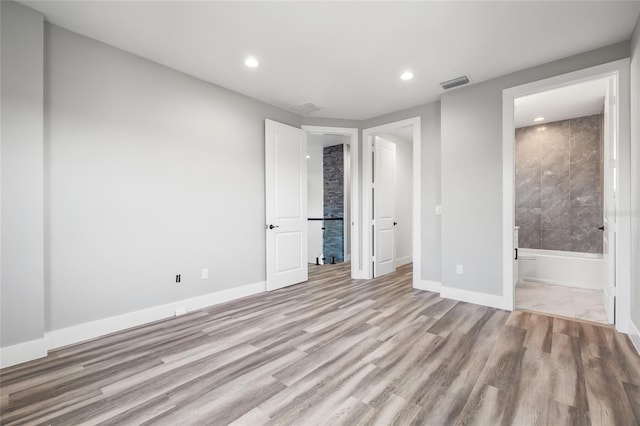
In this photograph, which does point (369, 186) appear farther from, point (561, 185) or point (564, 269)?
point (561, 185)

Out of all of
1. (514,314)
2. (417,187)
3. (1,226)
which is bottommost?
(514,314)

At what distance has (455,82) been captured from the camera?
3.32 metres

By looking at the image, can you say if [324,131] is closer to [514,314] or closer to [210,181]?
[210,181]

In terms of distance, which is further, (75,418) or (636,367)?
(636,367)

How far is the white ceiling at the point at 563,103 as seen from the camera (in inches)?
143

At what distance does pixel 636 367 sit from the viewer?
1989mm

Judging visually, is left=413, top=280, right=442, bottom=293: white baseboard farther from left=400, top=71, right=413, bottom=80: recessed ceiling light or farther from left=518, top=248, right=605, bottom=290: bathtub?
left=400, top=71, right=413, bottom=80: recessed ceiling light

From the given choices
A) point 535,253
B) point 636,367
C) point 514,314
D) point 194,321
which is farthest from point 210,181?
point 535,253

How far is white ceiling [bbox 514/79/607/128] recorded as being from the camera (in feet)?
11.9

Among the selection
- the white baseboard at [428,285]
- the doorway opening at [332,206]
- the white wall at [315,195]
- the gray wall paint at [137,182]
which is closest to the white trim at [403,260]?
the doorway opening at [332,206]

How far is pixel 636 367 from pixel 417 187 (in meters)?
2.71

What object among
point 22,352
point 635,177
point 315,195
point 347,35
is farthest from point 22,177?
point 315,195

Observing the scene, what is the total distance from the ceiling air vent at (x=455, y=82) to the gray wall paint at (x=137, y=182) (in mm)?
2492

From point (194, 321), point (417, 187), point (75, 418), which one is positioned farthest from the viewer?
point (417, 187)
